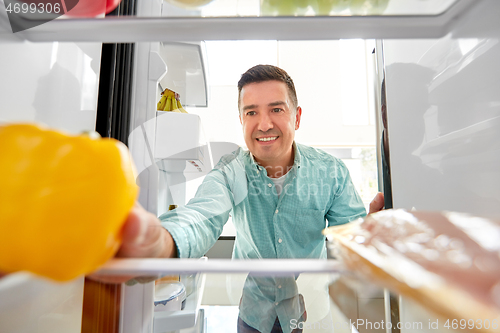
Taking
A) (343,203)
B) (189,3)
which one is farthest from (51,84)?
(343,203)

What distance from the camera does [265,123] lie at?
3.62 ft

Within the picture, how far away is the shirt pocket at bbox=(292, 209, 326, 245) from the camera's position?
3.57 feet

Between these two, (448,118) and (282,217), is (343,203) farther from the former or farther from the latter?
(448,118)

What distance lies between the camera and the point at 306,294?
120cm

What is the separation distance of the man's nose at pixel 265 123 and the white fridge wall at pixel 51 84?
2.25 feet

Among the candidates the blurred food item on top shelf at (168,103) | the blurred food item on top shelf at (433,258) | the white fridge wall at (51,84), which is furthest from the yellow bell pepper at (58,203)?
the blurred food item on top shelf at (168,103)

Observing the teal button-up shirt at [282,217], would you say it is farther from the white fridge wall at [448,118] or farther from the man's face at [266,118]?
the white fridge wall at [448,118]

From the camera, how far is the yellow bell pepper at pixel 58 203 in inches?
8.8

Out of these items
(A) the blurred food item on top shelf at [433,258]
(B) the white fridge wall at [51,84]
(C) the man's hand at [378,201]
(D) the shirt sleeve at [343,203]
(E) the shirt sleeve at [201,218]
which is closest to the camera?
(A) the blurred food item on top shelf at [433,258]

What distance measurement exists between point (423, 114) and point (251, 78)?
71 cm

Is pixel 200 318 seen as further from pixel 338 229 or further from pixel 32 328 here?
pixel 338 229

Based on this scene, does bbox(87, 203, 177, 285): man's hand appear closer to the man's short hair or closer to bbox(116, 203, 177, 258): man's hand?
bbox(116, 203, 177, 258): man's hand

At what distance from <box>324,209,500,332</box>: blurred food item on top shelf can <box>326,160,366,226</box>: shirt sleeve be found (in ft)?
2.36

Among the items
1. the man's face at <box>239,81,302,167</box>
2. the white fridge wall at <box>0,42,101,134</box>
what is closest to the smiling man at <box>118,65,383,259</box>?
the man's face at <box>239,81,302,167</box>
